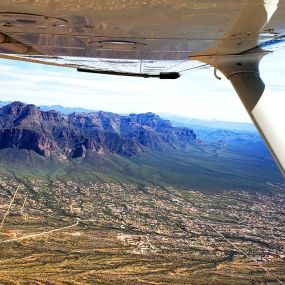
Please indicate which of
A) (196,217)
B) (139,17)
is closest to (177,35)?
(139,17)

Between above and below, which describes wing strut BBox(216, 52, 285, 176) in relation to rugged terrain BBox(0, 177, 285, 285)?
above

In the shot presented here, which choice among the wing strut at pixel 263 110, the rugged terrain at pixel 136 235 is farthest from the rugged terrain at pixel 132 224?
the wing strut at pixel 263 110

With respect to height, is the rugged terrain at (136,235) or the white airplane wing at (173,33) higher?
the white airplane wing at (173,33)

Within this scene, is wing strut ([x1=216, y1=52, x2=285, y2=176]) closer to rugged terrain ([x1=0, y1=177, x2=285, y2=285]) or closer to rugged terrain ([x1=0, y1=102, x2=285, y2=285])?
rugged terrain ([x1=0, y1=102, x2=285, y2=285])

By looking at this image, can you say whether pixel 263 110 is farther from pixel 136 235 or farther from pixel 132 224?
pixel 132 224

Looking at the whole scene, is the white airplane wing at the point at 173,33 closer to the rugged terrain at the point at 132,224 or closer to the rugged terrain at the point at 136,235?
the rugged terrain at the point at 132,224

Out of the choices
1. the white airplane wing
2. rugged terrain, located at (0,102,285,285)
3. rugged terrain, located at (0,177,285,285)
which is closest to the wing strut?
the white airplane wing

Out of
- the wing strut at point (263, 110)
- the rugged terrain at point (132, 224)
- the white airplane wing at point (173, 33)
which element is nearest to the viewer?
the white airplane wing at point (173, 33)

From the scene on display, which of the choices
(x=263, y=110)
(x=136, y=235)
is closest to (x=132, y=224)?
(x=136, y=235)
